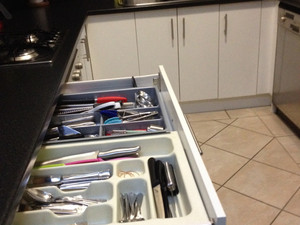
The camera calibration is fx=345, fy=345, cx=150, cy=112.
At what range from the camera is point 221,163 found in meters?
2.21

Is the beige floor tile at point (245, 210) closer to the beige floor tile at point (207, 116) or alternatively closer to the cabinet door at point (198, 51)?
the beige floor tile at point (207, 116)

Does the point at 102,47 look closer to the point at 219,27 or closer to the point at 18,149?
the point at 219,27

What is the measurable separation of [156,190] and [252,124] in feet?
6.49

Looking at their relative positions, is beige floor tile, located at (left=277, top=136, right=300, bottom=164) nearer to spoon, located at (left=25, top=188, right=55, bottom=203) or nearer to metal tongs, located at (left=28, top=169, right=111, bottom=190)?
metal tongs, located at (left=28, top=169, right=111, bottom=190)

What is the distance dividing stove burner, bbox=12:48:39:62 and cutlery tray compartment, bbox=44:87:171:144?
222mm

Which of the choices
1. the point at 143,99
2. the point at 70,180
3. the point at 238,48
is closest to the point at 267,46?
the point at 238,48

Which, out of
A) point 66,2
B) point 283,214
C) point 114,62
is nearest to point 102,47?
point 114,62

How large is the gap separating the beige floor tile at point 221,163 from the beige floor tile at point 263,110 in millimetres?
712

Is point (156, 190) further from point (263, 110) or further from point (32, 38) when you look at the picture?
point (263, 110)

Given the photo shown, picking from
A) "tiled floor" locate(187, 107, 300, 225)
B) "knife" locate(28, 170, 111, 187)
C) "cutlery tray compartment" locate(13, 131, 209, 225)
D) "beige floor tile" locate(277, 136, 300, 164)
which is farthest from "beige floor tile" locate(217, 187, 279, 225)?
"knife" locate(28, 170, 111, 187)

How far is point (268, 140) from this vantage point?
7.99ft

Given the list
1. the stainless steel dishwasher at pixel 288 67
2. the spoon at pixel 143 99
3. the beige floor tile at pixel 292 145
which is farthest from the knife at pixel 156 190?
the stainless steel dishwasher at pixel 288 67

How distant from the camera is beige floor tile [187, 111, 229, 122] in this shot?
2836mm

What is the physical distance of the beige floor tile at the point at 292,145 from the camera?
2.24 m
